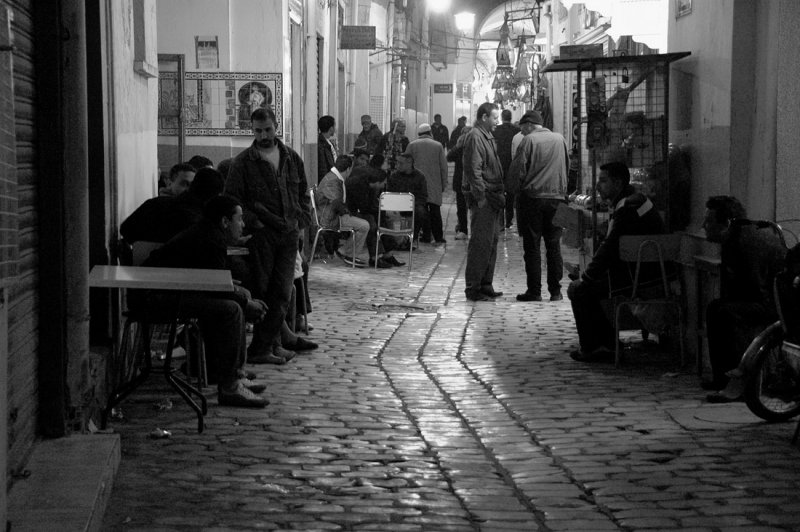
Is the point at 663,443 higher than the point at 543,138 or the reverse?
the reverse

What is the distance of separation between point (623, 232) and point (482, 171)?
11.6 feet

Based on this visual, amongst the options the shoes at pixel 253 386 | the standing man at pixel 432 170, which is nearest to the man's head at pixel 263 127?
the shoes at pixel 253 386

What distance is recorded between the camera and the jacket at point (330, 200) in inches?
606

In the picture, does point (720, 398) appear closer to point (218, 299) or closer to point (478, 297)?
point (218, 299)

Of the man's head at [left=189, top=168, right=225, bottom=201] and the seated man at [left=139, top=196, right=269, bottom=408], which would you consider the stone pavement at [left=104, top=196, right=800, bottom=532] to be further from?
the man's head at [left=189, top=168, right=225, bottom=201]

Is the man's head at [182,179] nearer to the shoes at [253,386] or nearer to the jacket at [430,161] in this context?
the shoes at [253,386]

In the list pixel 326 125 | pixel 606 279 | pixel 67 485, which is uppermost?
pixel 326 125

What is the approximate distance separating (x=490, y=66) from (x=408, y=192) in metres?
54.1

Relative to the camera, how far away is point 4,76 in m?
3.62

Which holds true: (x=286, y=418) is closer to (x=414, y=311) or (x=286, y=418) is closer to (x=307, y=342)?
(x=307, y=342)

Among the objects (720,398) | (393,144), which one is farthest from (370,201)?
(720,398)

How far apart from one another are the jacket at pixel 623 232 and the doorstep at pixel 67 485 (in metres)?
4.42

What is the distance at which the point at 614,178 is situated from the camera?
949cm

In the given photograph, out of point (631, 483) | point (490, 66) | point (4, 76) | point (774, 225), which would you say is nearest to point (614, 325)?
point (774, 225)
